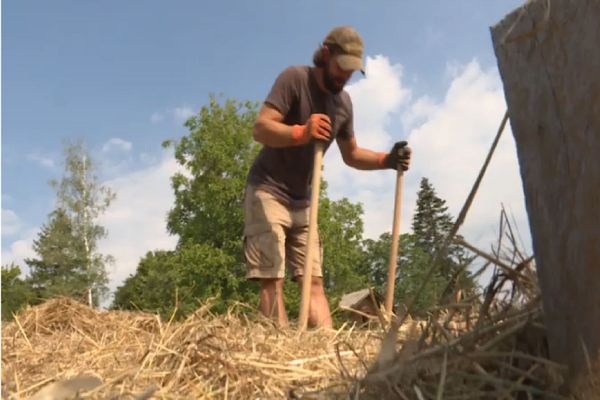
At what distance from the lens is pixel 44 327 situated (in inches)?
185

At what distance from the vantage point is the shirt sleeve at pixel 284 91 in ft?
12.8

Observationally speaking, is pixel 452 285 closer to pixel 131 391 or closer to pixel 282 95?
pixel 131 391

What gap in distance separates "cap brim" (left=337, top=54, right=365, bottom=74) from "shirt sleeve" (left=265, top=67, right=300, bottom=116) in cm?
29

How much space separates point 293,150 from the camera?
4113 mm

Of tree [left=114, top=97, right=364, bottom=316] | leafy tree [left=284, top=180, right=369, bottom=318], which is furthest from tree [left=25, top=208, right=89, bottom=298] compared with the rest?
leafy tree [left=284, top=180, right=369, bottom=318]

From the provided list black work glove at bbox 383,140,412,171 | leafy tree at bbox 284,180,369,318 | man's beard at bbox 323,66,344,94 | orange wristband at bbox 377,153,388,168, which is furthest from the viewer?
leafy tree at bbox 284,180,369,318

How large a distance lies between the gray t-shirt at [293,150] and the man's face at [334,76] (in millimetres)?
61

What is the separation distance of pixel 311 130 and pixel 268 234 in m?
0.75

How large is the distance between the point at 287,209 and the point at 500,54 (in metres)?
2.77

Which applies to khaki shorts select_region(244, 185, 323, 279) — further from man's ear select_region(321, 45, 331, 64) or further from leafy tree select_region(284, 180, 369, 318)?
leafy tree select_region(284, 180, 369, 318)

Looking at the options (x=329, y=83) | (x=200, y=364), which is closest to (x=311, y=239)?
(x=329, y=83)

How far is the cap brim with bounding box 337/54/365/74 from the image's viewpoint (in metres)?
3.90

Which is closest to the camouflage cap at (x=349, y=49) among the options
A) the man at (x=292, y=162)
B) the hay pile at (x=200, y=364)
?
the man at (x=292, y=162)

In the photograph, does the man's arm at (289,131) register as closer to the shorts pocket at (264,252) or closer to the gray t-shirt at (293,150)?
the gray t-shirt at (293,150)
